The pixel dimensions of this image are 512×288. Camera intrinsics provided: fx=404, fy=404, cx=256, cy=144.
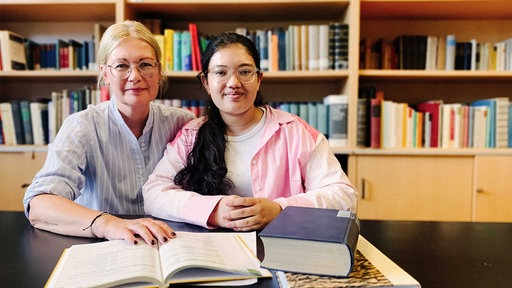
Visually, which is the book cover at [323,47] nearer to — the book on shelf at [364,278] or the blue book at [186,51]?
the blue book at [186,51]

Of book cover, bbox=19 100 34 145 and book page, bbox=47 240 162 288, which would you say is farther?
book cover, bbox=19 100 34 145

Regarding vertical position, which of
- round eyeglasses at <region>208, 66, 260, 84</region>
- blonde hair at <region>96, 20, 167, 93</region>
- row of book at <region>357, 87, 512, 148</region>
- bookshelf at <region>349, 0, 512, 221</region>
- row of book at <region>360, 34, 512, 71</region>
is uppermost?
row of book at <region>360, 34, 512, 71</region>

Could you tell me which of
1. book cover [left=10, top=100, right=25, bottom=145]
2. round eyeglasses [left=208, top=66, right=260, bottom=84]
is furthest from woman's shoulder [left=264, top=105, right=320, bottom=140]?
book cover [left=10, top=100, right=25, bottom=145]

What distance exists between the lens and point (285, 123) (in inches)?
50.3

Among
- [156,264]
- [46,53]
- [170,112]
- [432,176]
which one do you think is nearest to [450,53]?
[432,176]

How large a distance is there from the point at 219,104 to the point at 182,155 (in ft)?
0.65

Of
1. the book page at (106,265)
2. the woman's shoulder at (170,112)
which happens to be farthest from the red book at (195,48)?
the book page at (106,265)

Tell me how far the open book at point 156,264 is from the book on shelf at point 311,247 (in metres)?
0.04

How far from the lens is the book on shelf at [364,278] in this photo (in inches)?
22.5

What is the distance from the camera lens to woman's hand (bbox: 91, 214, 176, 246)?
780 millimetres

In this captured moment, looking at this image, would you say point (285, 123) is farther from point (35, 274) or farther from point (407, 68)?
point (407, 68)

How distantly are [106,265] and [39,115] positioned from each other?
1.92 metres

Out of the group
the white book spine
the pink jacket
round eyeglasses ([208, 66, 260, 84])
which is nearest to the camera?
the pink jacket

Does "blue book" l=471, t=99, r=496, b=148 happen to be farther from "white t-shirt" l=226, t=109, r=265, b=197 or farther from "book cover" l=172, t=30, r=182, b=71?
"book cover" l=172, t=30, r=182, b=71
